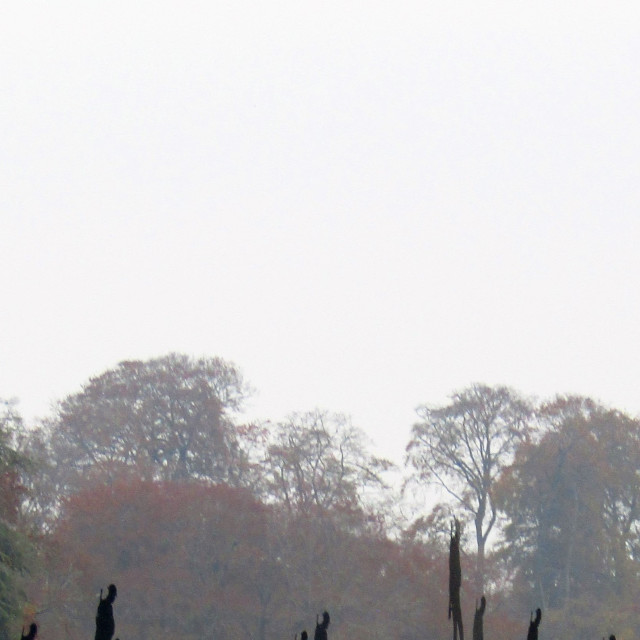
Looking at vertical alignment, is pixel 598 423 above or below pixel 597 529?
above

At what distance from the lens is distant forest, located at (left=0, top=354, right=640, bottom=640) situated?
4288cm

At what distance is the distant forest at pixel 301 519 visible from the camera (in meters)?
42.9

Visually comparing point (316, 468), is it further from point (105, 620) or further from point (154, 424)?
point (105, 620)

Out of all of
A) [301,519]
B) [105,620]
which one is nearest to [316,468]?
[301,519]

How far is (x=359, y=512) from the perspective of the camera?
49.6 m

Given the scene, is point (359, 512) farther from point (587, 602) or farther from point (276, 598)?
point (587, 602)

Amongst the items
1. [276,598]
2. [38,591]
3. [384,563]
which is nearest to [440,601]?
[384,563]

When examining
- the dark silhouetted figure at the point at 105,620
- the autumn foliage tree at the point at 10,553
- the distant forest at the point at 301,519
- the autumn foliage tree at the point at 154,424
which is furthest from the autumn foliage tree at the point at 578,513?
the dark silhouetted figure at the point at 105,620

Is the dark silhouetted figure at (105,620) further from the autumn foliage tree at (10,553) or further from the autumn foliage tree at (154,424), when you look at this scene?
the autumn foliage tree at (154,424)

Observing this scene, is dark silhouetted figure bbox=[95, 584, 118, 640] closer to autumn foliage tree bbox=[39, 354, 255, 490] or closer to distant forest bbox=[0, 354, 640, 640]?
distant forest bbox=[0, 354, 640, 640]

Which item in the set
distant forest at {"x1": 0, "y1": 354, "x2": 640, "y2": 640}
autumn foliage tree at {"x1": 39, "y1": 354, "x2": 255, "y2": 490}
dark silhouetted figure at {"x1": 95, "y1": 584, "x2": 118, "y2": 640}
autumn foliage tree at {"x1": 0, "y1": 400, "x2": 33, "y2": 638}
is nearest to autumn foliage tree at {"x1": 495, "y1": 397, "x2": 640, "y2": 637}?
distant forest at {"x1": 0, "y1": 354, "x2": 640, "y2": 640}

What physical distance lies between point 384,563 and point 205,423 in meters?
18.0

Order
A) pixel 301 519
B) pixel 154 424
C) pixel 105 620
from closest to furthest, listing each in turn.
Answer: pixel 105 620, pixel 301 519, pixel 154 424

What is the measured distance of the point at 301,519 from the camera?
47.6 meters
